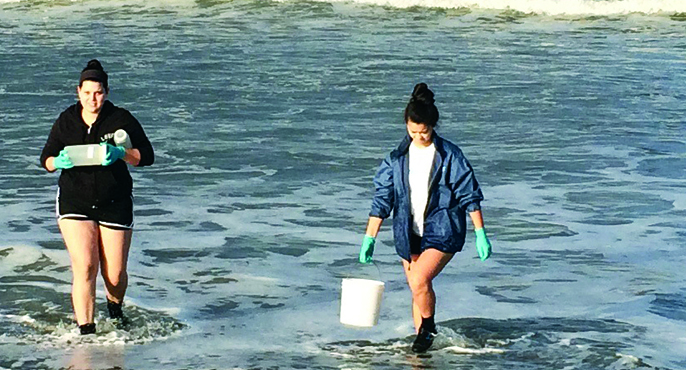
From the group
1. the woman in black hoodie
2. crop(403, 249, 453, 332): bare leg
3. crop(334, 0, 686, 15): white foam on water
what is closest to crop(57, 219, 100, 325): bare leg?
the woman in black hoodie

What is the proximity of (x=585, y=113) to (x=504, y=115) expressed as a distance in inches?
48.1

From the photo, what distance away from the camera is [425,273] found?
789 centimetres

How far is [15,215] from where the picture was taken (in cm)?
1248

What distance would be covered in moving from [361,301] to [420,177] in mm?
809

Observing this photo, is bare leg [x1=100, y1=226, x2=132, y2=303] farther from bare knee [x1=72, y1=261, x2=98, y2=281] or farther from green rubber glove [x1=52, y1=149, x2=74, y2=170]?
green rubber glove [x1=52, y1=149, x2=74, y2=170]

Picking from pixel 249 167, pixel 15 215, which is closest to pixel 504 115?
pixel 249 167

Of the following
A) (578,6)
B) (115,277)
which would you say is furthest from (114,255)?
(578,6)

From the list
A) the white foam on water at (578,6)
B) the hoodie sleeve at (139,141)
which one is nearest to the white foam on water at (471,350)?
the hoodie sleeve at (139,141)

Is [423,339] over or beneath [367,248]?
beneath

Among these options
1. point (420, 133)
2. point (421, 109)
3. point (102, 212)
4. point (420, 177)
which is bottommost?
point (102, 212)

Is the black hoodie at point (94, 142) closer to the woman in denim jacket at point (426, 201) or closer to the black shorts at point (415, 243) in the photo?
the woman in denim jacket at point (426, 201)

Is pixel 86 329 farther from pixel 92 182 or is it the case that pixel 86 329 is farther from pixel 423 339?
pixel 423 339

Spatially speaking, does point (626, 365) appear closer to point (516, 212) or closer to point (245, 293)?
point (245, 293)

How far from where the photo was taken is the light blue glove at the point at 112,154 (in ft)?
25.7
